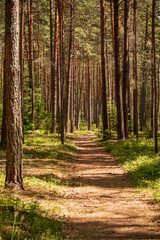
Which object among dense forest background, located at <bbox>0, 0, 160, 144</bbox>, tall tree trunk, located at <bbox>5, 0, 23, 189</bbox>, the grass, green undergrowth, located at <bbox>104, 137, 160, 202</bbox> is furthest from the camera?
dense forest background, located at <bbox>0, 0, 160, 144</bbox>

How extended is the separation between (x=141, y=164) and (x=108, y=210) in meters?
4.36

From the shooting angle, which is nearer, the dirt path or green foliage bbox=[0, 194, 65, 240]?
green foliage bbox=[0, 194, 65, 240]

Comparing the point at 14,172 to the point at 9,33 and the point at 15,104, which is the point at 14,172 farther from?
the point at 9,33

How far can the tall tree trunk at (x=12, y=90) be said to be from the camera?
5.50m

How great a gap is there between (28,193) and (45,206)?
77 cm

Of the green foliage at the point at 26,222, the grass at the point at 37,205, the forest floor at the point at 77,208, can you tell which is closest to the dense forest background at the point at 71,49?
the grass at the point at 37,205

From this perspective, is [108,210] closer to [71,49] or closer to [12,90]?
[12,90]

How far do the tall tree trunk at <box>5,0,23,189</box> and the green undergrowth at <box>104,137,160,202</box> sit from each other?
371 cm

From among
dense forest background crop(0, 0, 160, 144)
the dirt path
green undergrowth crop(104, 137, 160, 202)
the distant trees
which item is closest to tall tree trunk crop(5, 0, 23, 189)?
the dirt path

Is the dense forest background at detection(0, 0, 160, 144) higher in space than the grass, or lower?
higher

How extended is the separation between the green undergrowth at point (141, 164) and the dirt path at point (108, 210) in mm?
366

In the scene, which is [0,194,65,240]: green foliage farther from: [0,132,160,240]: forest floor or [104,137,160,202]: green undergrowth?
[104,137,160,202]: green undergrowth

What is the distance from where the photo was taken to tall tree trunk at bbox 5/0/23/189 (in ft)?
18.0

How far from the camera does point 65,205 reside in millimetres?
5723
